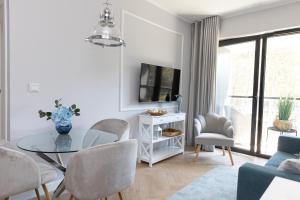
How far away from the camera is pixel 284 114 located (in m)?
3.46

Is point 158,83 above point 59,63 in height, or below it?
below

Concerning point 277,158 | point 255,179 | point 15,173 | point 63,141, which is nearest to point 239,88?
point 277,158

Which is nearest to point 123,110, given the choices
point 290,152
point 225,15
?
point 290,152

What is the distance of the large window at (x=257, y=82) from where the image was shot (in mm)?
3584

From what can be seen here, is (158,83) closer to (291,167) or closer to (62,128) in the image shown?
(62,128)

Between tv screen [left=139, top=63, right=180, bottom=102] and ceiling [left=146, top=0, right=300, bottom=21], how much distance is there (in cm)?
109

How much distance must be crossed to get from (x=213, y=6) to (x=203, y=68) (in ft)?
3.79

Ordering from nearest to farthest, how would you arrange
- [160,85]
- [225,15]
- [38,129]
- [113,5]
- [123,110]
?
[38,129] < [113,5] < [123,110] < [160,85] < [225,15]

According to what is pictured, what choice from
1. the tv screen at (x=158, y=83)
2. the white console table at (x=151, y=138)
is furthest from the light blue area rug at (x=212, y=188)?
the tv screen at (x=158, y=83)

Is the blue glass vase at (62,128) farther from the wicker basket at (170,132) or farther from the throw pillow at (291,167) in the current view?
the throw pillow at (291,167)

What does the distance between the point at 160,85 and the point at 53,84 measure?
1.81 meters

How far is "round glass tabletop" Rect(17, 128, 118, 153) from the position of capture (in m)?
1.76

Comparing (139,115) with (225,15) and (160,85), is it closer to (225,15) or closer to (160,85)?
(160,85)

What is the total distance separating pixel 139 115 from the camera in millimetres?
3428
